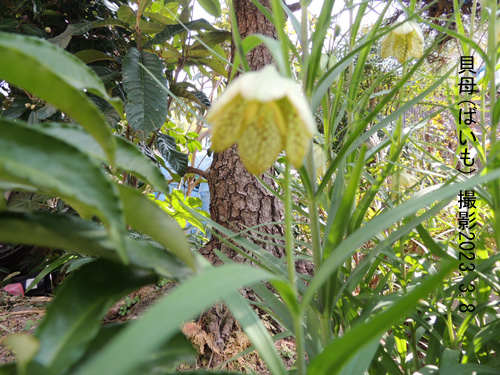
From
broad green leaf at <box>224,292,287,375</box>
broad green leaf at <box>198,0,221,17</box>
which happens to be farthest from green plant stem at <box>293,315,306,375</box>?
broad green leaf at <box>198,0,221,17</box>

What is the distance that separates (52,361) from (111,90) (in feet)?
4.29

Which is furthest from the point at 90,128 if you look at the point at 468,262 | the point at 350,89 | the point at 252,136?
the point at 468,262

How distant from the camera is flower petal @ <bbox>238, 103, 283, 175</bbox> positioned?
0.28 m

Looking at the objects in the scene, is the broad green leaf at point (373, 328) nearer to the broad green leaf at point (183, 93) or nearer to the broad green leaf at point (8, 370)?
the broad green leaf at point (8, 370)

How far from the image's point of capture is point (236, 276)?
0.50 feet

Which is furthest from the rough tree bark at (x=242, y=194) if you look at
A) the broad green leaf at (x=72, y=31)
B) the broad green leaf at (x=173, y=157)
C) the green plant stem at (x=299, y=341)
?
the green plant stem at (x=299, y=341)

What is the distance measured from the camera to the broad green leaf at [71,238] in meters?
0.20

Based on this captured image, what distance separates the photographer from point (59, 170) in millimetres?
178

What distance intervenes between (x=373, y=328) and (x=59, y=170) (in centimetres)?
18

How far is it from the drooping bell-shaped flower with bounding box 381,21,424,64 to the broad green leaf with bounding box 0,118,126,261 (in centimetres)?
63

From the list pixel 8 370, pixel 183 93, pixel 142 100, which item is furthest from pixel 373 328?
pixel 183 93

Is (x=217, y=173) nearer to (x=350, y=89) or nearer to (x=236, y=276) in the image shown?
(x=350, y=89)

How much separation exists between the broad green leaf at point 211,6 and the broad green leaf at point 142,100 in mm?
488

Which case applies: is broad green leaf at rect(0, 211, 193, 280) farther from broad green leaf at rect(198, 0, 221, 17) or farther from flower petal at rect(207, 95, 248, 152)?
broad green leaf at rect(198, 0, 221, 17)
